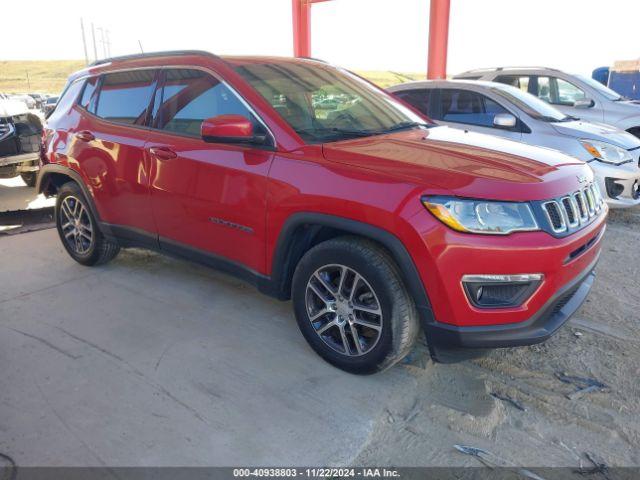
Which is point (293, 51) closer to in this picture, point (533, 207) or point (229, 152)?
point (229, 152)

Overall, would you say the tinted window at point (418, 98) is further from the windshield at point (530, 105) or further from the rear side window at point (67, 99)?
the rear side window at point (67, 99)

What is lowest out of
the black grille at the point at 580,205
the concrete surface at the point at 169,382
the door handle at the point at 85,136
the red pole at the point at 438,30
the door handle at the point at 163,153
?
the concrete surface at the point at 169,382

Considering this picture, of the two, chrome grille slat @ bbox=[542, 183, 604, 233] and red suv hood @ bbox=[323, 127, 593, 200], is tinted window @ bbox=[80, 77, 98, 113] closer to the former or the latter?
red suv hood @ bbox=[323, 127, 593, 200]

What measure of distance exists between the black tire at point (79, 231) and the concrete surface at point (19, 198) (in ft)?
7.50

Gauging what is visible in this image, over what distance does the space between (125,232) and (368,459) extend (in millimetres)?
2736

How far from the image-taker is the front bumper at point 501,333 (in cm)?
243

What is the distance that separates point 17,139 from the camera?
741 cm

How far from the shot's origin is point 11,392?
9.27 feet

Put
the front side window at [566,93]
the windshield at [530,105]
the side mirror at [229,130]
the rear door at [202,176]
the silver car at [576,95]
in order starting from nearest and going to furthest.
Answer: the side mirror at [229,130] < the rear door at [202,176] < the windshield at [530,105] < the silver car at [576,95] < the front side window at [566,93]

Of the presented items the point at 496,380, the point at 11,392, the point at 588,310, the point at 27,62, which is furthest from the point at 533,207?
the point at 27,62

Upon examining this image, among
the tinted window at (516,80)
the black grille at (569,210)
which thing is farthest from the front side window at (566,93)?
the black grille at (569,210)

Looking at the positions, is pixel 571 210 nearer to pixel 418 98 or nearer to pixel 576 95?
pixel 418 98

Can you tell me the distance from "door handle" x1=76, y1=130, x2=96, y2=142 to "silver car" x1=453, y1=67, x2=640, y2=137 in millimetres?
6439

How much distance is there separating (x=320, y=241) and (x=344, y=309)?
0.46 m
